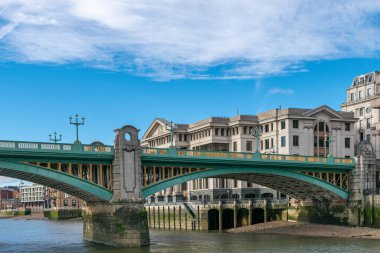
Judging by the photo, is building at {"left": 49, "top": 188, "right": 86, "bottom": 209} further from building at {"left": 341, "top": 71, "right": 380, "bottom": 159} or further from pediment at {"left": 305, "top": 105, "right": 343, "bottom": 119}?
pediment at {"left": 305, "top": 105, "right": 343, "bottom": 119}

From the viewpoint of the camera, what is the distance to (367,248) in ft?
181

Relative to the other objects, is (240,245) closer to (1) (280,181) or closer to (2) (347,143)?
(1) (280,181)

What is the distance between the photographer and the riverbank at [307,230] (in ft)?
219

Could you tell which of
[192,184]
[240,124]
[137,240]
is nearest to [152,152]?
[137,240]

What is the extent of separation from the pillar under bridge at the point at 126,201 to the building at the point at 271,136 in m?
44.9

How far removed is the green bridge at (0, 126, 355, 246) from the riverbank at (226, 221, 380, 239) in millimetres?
8501

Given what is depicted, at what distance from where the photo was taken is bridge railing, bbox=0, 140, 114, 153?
176 ft

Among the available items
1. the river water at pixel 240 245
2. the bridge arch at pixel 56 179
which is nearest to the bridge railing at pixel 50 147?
the bridge arch at pixel 56 179

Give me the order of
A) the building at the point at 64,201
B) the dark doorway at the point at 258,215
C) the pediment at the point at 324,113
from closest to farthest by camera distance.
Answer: the dark doorway at the point at 258,215
the pediment at the point at 324,113
the building at the point at 64,201

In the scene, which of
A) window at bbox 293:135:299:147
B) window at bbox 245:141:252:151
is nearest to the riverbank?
window at bbox 293:135:299:147

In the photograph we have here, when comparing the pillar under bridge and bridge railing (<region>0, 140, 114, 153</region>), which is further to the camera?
the pillar under bridge

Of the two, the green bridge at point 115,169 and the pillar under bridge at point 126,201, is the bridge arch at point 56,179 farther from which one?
the pillar under bridge at point 126,201

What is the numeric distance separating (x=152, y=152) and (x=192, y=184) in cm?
5486

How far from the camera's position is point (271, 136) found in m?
105
